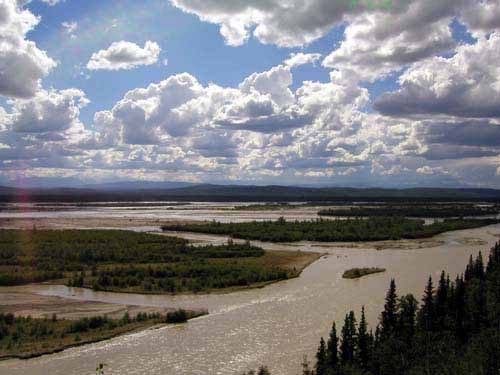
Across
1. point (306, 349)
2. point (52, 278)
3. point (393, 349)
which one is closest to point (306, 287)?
point (306, 349)

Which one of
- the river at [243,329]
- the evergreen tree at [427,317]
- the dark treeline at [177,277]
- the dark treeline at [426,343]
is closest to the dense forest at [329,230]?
the river at [243,329]

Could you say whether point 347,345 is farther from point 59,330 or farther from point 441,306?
point 59,330

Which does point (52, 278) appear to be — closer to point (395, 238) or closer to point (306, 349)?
point (306, 349)

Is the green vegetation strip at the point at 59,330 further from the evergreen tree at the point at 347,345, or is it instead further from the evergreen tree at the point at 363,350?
the evergreen tree at the point at 363,350

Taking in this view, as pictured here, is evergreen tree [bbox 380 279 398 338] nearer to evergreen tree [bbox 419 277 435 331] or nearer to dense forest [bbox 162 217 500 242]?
evergreen tree [bbox 419 277 435 331]

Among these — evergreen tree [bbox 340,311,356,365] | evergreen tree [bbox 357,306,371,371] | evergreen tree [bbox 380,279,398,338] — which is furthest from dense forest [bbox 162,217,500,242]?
evergreen tree [bbox 357,306,371,371]

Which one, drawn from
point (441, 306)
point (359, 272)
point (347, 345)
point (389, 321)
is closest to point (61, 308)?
point (347, 345)
